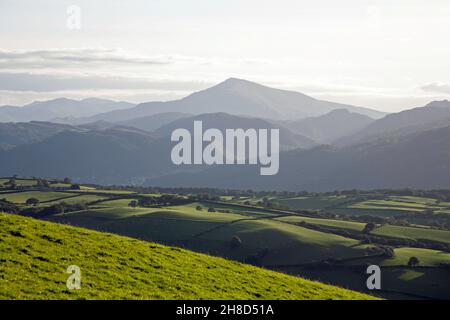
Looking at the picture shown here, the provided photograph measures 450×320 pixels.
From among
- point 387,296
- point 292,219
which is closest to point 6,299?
point 387,296

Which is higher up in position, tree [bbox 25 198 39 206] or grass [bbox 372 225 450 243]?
tree [bbox 25 198 39 206]

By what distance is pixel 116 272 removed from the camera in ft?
117

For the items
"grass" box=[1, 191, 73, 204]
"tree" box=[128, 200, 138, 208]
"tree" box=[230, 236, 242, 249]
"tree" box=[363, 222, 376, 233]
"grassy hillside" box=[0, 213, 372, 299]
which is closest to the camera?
"grassy hillside" box=[0, 213, 372, 299]

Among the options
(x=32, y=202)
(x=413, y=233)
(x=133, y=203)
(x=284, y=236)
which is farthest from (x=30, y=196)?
(x=413, y=233)

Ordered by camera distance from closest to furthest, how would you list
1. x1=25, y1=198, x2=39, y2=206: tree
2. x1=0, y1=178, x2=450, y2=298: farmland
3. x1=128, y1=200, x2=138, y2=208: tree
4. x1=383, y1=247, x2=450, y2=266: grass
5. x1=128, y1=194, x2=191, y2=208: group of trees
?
x1=0, y1=178, x2=450, y2=298: farmland, x1=383, y1=247, x2=450, y2=266: grass, x1=25, y1=198, x2=39, y2=206: tree, x1=128, y1=200, x2=138, y2=208: tree, x1=128, y1=194, x2=191, y2=208: group of trees

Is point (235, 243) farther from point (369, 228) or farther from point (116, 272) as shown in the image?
point (116, 272)

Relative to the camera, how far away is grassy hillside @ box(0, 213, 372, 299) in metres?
31.5

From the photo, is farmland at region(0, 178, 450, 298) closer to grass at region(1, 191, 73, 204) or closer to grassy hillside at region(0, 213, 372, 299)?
grass at region(1, 191, 73, 204)

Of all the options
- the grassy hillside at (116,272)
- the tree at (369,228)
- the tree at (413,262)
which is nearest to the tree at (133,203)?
the tree at (369,228)

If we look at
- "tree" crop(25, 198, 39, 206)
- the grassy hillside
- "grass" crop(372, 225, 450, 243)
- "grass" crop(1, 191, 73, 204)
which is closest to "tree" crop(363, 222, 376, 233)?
"grass" crop(372, 225, 450, 243)

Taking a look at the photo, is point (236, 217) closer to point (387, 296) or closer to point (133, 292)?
point (387, 296)
